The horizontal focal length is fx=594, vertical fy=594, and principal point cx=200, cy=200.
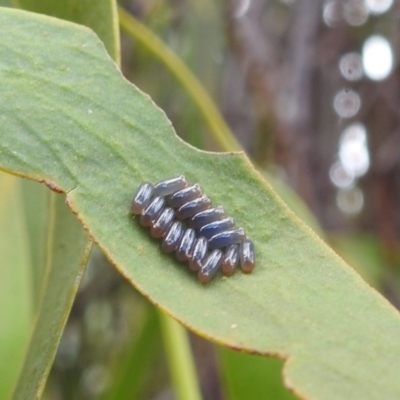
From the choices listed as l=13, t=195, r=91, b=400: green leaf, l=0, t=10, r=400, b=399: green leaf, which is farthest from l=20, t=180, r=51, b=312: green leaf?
l=0, t=10, r=400, b=399: green leaf

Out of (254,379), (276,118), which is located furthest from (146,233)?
(276,118)

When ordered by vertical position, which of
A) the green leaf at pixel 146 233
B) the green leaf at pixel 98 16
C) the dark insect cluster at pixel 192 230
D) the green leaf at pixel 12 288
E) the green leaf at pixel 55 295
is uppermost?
the green leaf at pixel 98 16

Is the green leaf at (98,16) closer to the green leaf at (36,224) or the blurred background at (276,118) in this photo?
the green leaf at (36,224)

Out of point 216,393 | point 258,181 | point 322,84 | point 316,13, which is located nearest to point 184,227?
point 258,181

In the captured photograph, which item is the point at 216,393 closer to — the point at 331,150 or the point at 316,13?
the point at 331,150

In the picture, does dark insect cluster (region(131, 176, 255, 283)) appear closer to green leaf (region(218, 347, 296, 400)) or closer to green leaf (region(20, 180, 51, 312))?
green leaf (region(218, 347, 296, 400))

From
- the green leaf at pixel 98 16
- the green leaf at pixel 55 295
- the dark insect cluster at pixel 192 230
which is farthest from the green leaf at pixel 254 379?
the green leaf at pixel 98 16
